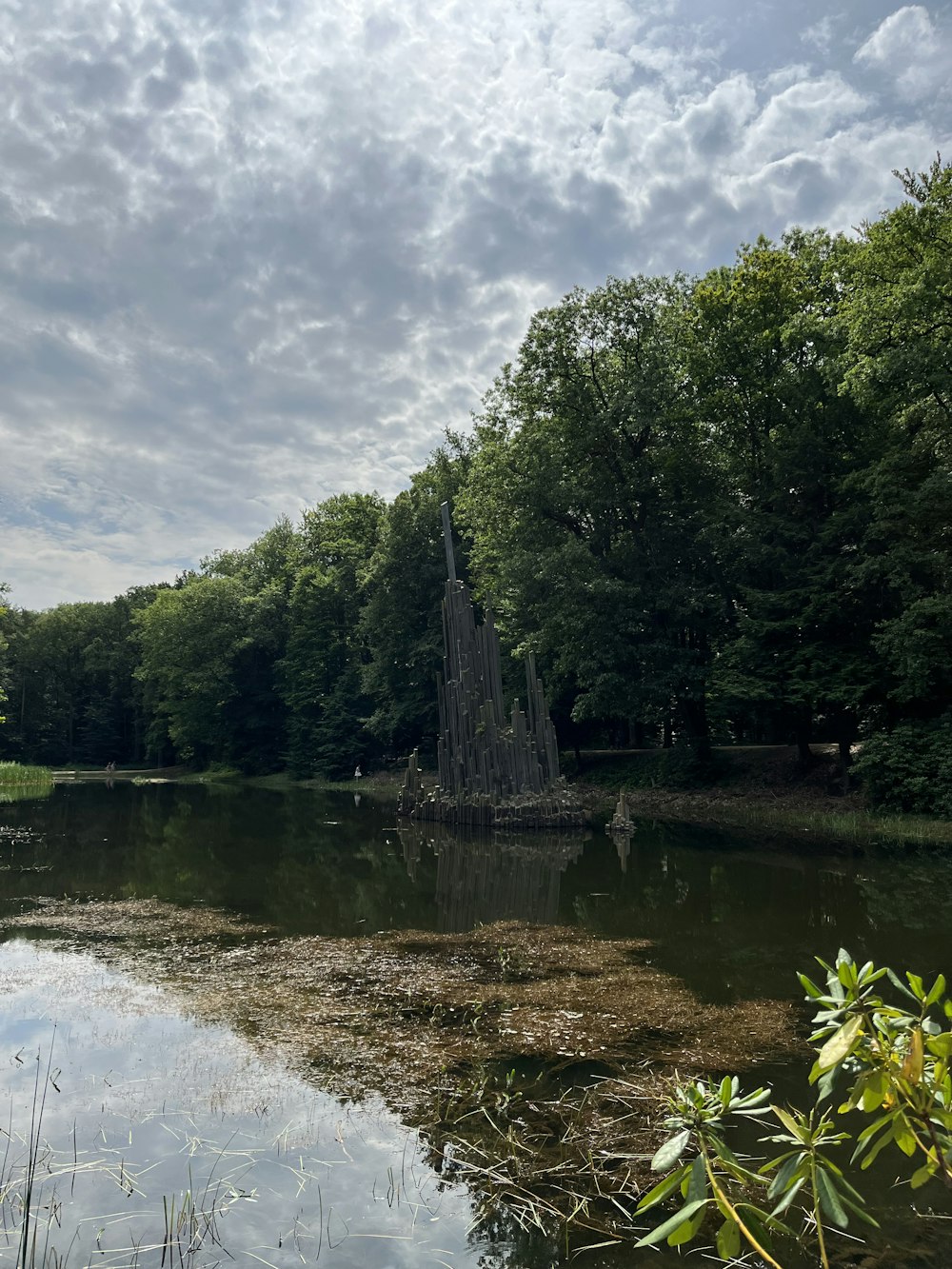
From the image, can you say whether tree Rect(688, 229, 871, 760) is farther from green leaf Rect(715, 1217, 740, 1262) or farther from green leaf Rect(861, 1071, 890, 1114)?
green leaf Rect(715, 1217, 740, 1262)

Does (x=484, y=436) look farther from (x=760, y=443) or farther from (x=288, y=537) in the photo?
(x=288, y=537)

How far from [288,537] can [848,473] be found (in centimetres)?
3755

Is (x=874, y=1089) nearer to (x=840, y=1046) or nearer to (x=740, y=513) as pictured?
(x=840, y=1046)

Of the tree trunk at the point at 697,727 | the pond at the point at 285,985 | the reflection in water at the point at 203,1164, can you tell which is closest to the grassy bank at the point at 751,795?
the tree trunk at the point at 697,727

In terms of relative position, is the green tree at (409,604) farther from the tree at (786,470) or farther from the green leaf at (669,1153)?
the green leaf at (669,1153)

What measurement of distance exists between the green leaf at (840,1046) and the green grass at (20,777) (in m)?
36.0

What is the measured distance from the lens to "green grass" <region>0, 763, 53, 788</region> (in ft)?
105

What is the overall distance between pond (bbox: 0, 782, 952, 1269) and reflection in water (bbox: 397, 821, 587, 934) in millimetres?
77

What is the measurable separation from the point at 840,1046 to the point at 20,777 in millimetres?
36983

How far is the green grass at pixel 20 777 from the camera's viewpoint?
32.1 m

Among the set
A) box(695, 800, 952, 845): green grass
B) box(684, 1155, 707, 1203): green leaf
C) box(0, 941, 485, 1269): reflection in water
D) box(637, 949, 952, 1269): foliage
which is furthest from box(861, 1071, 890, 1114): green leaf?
box(695, 800, 952, 845): green grass

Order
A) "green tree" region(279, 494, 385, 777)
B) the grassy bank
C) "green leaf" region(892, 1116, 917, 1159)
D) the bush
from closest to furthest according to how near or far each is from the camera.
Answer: "green leaf" region(892, 1116, 917, 1159), the bush, the grassy bank, "green tree" region(279, 494, 385, 777)

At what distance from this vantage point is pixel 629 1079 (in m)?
4.96

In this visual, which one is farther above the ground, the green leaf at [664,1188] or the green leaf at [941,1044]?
the green leaf at [941,1044]
